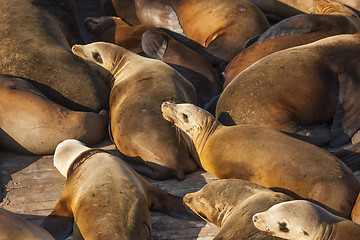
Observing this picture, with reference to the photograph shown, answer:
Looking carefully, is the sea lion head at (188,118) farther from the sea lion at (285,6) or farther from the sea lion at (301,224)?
the sea lion at (285,6)

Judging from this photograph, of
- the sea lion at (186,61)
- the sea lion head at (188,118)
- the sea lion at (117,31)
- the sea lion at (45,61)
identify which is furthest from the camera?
the sea lion at (117,31)

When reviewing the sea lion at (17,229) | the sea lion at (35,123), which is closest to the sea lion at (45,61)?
the sea lion at (35,123)

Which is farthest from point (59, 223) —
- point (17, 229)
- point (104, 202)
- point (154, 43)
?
point (154, 43)

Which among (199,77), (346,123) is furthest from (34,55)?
(346,123)

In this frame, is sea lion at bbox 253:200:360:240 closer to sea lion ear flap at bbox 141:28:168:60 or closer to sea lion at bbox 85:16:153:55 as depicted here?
sea lion ear flap at bbox 141:28:168:60

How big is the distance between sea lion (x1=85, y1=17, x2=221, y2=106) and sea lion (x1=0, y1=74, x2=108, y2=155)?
4.37 ft

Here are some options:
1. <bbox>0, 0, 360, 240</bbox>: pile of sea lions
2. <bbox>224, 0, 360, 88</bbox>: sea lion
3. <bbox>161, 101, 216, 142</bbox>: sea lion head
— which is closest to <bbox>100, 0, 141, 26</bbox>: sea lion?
<bbox>0, 0, 360, 240</bbox>: pile of sea lions

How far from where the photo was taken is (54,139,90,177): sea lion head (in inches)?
167

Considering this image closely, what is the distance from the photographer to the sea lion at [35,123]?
4758mm

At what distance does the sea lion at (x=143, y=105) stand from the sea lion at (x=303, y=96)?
525 millimetres

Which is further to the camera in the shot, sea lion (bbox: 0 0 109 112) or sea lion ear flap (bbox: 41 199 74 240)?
sea lion (bbox: 0 0 109 112)

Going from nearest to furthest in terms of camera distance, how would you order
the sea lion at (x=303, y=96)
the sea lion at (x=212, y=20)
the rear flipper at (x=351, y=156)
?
1. the rear flipper at (x=351, y=156)
2. the sea lion at (x=303, y=96)
3. the sea lion at (x=212, y=20)

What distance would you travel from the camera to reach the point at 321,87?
484cm

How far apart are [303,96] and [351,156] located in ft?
2.33
